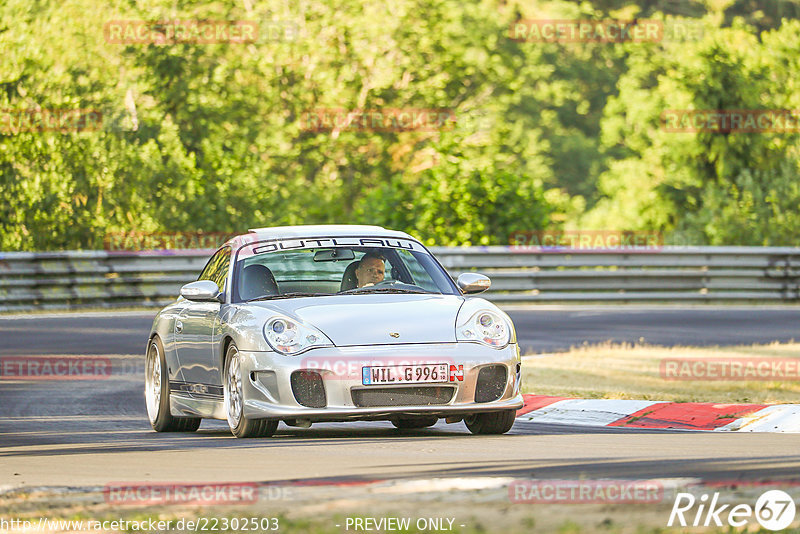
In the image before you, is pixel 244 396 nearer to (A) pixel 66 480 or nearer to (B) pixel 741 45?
(A) pixel 66 480

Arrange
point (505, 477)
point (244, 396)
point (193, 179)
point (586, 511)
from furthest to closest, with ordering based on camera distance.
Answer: point (193, 179) → point (244, 396) → point (505, 477) → point (586, 511)

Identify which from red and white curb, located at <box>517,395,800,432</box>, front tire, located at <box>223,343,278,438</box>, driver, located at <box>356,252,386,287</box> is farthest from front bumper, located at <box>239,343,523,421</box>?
red and white curb, located at <box>517,395,800,432</box>

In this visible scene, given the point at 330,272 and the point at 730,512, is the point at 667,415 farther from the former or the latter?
the point at 730,512

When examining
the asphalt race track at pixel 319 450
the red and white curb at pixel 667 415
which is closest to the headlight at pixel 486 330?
the asphalt race track at pixel 319 450

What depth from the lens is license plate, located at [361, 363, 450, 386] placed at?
914 centimetres

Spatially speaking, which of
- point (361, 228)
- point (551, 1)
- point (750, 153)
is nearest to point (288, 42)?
point (750, 153)

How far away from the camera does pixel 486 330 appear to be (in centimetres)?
952

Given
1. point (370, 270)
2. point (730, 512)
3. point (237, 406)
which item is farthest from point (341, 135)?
point (730, 512)

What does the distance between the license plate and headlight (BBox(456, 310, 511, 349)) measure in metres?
0.28

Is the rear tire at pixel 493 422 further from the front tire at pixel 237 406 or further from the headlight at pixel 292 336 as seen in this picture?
the front tire at pixel 237 406

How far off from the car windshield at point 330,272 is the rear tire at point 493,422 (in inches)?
36.8

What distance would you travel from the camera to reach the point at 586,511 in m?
6.00

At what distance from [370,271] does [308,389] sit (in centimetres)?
148

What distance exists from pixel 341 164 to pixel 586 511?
1461 inches
